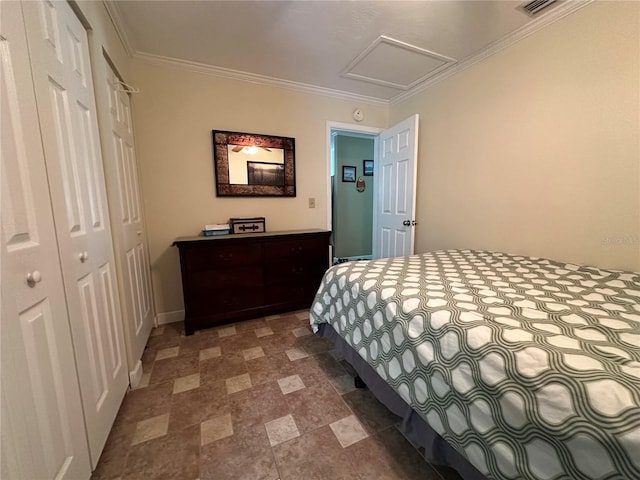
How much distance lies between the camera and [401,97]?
10.1 feet

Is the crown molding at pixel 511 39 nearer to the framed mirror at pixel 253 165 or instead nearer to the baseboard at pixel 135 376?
the framed mirror at pixel 253 165

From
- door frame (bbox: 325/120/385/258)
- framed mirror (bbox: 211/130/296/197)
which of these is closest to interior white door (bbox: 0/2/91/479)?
framed mirror (bbox: 211/130/296/197)

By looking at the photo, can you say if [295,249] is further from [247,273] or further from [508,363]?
[508,363]

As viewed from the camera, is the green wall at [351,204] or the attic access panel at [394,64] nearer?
the attic access panel at [394,64]

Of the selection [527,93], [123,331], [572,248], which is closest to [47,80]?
[123,331]

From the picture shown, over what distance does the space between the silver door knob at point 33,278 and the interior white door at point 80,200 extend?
0.54ft

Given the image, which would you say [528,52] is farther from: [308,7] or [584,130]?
[308,7]

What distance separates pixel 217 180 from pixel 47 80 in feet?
5.45

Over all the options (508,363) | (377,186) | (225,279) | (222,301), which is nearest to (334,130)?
(377,186)

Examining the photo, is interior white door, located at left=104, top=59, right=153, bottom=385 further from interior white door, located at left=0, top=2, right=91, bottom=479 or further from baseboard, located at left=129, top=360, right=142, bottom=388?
interior white door, located at left=0, top=2, right=91, bottom=479

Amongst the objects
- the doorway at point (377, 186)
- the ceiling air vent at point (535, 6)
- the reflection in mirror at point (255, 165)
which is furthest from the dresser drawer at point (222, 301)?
the ceiling air vent at point (535, 6)

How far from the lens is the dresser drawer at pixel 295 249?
246cm

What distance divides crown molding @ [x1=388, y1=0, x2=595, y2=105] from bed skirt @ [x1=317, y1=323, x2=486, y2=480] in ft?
8.56

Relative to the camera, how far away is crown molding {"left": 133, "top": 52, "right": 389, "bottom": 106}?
2.21 m
